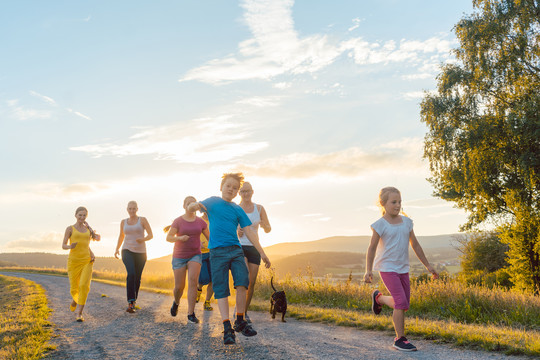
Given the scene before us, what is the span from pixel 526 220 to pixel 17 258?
13406 centimetres

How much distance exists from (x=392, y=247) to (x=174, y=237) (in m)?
3.97

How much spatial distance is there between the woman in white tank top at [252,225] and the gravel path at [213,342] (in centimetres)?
101

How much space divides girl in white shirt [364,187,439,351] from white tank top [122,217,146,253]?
18.9ft

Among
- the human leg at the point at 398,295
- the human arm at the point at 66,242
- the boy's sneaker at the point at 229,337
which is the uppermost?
the human arm at the point at 66,242

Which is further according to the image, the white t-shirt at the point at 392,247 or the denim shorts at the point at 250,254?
the denim shorts at the point at 250,254

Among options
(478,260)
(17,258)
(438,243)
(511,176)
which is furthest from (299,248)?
(511,176)

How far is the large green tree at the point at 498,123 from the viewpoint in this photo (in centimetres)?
2197

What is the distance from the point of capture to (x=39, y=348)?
615 centimetres

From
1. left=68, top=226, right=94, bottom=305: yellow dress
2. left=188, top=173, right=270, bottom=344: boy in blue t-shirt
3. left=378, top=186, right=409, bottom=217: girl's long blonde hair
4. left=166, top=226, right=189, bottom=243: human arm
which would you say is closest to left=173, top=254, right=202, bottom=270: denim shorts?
left=166, top=226, right=189, bottom=243: human arm

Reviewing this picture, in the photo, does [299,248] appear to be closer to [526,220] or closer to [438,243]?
[438,243]

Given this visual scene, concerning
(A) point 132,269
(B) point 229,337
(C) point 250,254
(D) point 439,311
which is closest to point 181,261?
(C) point 250,254

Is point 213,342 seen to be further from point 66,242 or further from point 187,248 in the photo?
→ point 66,242

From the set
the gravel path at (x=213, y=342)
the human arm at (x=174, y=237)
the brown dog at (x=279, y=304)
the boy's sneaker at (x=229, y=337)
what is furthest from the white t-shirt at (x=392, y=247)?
the human arm at (x=174, y=237)

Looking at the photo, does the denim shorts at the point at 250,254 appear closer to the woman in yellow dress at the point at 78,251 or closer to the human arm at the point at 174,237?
the human arm at the point at 174,237
